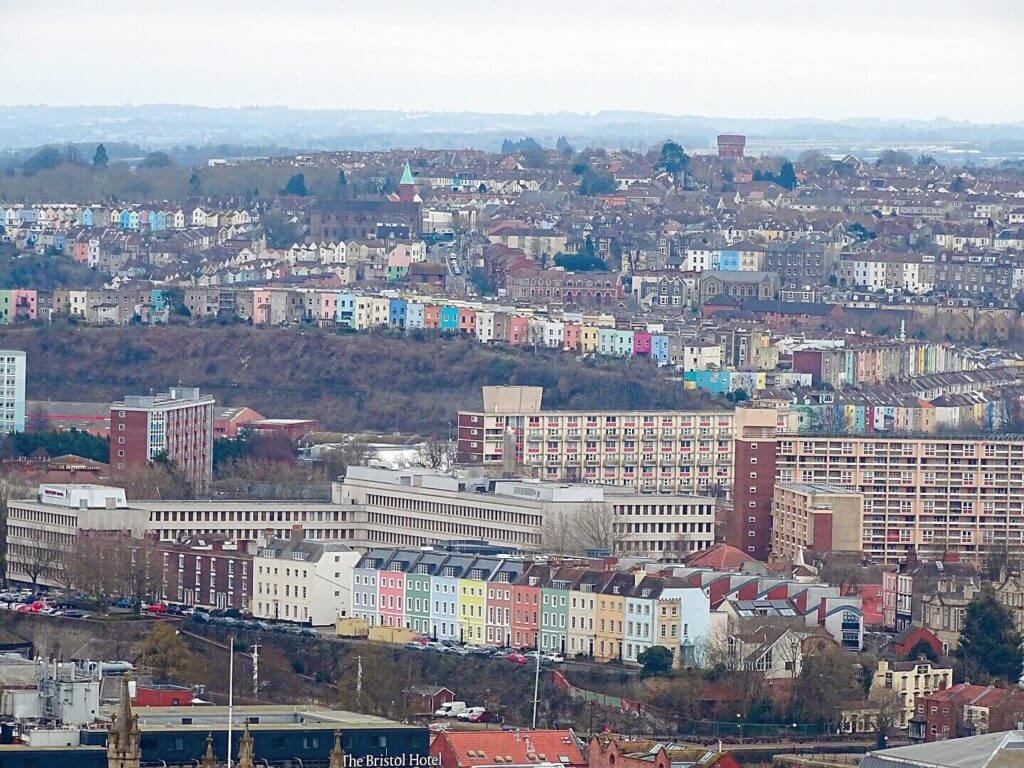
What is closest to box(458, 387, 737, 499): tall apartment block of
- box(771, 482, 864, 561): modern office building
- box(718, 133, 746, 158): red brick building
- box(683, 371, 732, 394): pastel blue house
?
box(771, 482, 864, 561): modern office building

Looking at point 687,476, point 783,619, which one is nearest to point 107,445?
point 687,476

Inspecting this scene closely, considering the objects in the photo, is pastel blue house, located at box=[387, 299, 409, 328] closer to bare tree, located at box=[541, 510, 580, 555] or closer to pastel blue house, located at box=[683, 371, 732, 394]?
pastel blue house, located at box=[683, 371, 732, 394]

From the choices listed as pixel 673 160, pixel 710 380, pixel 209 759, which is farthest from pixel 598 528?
pixel 673 160

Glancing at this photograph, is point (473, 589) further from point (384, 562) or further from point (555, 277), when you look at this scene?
point (555, 277)

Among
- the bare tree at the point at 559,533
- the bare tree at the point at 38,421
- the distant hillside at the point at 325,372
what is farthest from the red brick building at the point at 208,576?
the distant hillside at the point at 325,372

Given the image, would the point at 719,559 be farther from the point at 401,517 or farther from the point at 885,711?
the point at 885,711

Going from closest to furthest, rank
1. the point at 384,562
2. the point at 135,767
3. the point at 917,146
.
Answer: the point at 135,767 → the point at 384,562 → the point at 917,146
